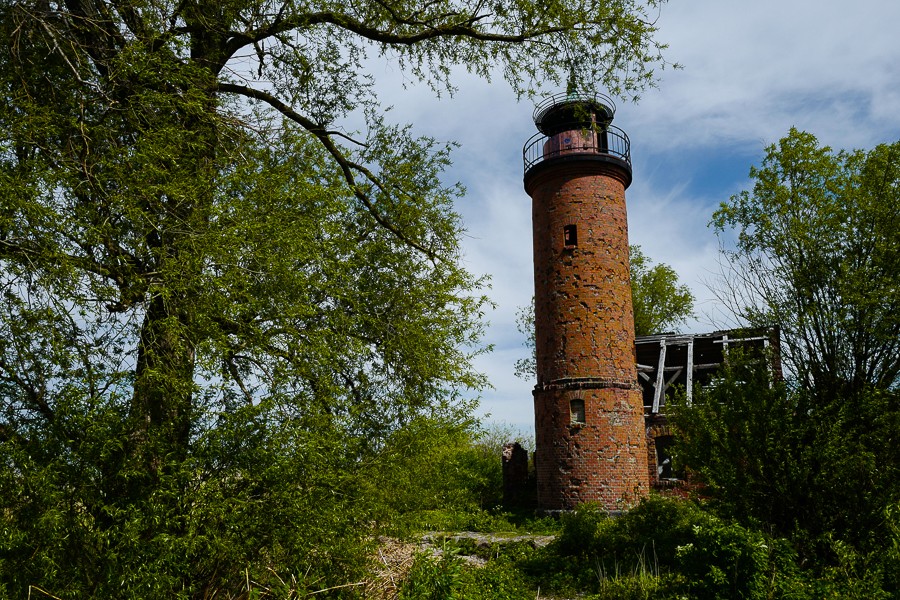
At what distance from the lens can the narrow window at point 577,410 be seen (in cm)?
1512

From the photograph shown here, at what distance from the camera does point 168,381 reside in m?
5.42

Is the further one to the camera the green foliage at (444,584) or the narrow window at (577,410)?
the narrow window at (577,410)

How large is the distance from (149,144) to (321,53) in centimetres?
458

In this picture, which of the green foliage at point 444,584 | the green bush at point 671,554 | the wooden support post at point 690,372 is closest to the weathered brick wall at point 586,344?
the wooden support post at point 690,372

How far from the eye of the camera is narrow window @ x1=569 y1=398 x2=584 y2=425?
15125 mm

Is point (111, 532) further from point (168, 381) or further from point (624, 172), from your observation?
point (624, 172)

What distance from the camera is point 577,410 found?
50.0ft

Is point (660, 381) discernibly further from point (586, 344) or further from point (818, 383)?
point (818, 383)

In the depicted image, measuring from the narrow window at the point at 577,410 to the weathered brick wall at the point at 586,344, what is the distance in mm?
76

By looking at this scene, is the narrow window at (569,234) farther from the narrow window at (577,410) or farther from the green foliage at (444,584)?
the green foliage at (444,584)

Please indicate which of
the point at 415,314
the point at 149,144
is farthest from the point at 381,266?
the point at 149,144

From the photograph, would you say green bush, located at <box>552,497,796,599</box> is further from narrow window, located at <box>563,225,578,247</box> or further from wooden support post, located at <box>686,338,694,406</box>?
narrow window, located at <box>563,225,578,247</box>

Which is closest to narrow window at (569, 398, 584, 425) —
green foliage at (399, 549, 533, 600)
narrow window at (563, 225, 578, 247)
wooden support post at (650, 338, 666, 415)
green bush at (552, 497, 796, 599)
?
green bush at (552, 497, 796, 599)

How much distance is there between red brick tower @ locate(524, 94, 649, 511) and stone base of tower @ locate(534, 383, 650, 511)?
0.9 inches
